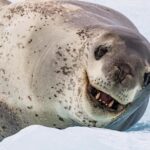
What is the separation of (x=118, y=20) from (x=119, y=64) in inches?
56.1

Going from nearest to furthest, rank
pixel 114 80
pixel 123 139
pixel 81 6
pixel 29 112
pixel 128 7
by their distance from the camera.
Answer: pixel 123 139 → pixel 114 80 → pixel 29 112 → pixel 81 6 → pixel 128 7

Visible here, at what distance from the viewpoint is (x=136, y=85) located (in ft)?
11.7

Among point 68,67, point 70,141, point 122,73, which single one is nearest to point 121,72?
point 122,73

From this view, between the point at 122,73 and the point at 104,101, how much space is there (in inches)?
8.7

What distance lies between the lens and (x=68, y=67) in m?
3.92

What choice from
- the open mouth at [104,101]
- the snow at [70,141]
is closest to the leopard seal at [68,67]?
the open mouth at [104,101]

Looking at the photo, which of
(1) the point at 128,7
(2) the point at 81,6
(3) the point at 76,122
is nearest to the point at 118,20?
(2) the point at 81,6

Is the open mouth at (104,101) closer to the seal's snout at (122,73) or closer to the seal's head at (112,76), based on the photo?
the seal's head at (112,76)

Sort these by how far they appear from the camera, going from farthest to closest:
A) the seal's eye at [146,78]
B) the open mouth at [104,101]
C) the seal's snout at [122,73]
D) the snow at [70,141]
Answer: the seal's eye at [146,78]
the open mouth at [104,101]
the seal's snout at [122,73]
the snow at [70,141]

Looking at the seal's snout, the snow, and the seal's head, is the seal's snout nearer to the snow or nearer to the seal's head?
the seal's head

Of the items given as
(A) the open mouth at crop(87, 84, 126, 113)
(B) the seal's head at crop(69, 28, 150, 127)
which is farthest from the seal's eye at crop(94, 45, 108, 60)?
(A) the open mouth at crop(87, 84, 126, 113)

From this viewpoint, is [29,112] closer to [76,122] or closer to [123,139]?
[76,122]

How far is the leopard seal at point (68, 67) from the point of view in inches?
140

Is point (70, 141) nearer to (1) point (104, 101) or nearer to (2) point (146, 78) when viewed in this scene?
(1) point (104, 101)
